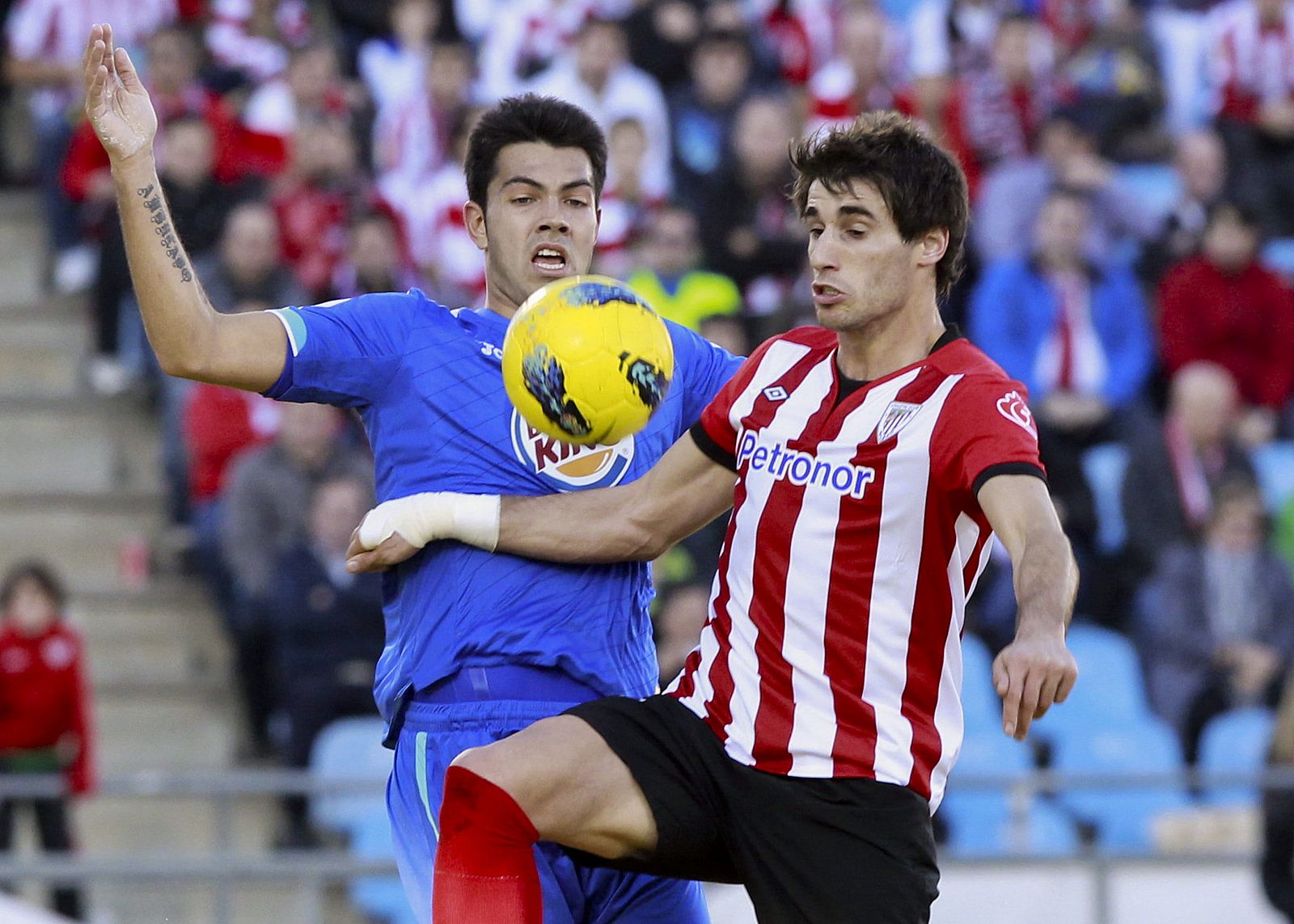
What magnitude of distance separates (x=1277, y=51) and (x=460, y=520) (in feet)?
31.3

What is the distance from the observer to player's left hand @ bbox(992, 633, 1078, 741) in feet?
11.9

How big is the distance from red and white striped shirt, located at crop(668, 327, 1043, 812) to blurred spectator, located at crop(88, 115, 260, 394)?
7.12 m

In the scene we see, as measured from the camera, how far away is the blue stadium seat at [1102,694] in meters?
9.64

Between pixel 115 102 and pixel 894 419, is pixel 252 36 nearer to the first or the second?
pixel 115 102

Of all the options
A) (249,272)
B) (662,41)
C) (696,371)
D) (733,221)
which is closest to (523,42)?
(662,41)

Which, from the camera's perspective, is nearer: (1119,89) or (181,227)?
(181,227)

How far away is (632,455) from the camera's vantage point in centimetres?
495

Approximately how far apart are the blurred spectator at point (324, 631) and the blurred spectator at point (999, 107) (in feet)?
14.1

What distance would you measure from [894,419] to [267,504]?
20.2 ft

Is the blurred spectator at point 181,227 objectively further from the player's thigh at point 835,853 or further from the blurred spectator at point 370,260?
the player's thigh at point 835,853

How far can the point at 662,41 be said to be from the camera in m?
12.5

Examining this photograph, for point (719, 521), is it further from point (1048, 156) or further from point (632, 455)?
point (632, 455)

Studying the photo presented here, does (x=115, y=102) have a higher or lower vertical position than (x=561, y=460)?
higher

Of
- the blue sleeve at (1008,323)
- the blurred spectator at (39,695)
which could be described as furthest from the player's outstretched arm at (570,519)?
the blue sleeve at (1008,323)
